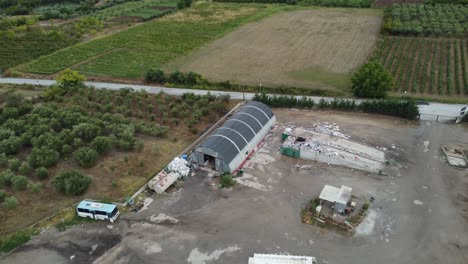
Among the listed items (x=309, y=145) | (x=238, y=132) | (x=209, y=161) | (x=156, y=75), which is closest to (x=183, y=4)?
(x=156, y=75)

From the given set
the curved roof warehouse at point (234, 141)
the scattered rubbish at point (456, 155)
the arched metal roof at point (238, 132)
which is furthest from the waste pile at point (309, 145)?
the scattered rubbish at point (456, 155)

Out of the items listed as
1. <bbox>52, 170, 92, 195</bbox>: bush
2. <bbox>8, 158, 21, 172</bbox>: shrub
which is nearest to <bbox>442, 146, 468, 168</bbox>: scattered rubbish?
<bbox>52, 170, 92, 195</bbox>: bush

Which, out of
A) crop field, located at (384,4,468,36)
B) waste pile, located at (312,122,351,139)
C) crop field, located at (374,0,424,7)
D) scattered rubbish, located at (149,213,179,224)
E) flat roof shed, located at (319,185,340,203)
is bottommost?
scattered rubbish, located at (149,213,179,224)

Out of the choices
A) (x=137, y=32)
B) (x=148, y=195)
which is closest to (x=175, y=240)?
(x=148, y=195)

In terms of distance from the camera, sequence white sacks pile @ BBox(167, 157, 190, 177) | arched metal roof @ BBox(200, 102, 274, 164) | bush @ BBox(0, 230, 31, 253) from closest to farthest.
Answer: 1. bush @ BBox(0, 230, 31, 253)
2. white sacks pile @ BBox(167, 157, 190, 177)
3. arched metal roof @ BBox(200, 102, 274, 164)

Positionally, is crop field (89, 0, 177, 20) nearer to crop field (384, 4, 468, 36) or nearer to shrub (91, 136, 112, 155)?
crop field (384, 4, 468, 36)

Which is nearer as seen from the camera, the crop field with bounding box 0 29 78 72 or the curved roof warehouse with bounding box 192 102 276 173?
the curved roof warehouse with bounding box 192 102 276 173

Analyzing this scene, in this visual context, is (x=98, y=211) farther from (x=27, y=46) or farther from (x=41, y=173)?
(x=27, y=46)
